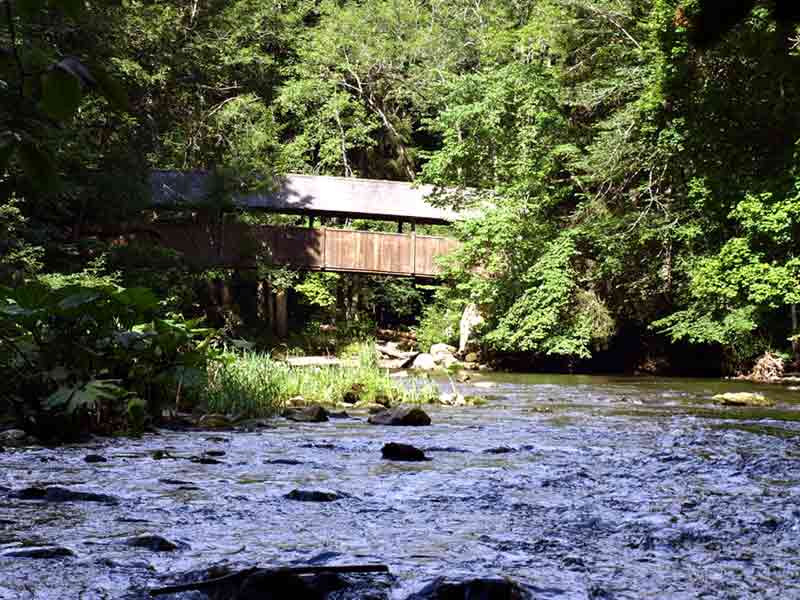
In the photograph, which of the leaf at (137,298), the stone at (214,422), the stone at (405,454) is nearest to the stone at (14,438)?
the leaf at (137,298)

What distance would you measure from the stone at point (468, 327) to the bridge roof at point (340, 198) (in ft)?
8.25

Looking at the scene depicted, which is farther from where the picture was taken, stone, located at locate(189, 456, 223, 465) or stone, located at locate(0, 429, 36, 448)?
stone, located at locate(0, 429, 36, 448)

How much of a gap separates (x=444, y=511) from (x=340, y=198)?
769 inches

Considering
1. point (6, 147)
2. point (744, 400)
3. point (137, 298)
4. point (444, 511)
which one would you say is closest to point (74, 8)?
point (6, 147)

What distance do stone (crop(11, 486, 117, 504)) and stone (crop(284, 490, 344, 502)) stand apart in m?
0.84

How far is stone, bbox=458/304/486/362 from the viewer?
945 inches

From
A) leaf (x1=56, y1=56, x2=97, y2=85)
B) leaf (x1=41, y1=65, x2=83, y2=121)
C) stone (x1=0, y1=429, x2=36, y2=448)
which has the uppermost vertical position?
leaf (x1=56, y1=56, x2=97, y2=85)

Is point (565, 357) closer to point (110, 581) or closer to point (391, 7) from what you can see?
point (391, 7)

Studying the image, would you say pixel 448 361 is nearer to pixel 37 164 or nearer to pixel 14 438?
pixel 14 438

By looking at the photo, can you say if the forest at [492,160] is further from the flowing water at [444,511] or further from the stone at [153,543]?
the stone at [153,543]

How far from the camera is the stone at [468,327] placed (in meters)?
24.0

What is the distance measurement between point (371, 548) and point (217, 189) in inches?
753

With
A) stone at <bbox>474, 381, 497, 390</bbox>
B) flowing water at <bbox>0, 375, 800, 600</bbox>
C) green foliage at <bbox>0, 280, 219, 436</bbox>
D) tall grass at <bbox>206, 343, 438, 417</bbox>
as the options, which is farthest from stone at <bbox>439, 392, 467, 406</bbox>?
green foliage at <bbox>0, 280, 219, 436</bbox>

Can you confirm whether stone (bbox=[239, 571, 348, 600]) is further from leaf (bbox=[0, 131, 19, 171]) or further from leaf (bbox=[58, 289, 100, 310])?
leaf (bbox=[58, 289, 100, 310])
